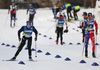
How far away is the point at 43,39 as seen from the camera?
2045cm

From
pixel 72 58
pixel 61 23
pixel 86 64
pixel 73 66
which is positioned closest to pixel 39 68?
pixel 73 66

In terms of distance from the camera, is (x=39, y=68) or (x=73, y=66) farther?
(x=73, y=66)

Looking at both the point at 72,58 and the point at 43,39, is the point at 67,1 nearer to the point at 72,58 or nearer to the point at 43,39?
the point at 43,39

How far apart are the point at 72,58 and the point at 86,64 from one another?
60.2 inches

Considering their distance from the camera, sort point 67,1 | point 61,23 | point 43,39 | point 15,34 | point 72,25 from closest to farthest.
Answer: point 61,23, point 43,39, point 15,34, point 72,25, point 67,1

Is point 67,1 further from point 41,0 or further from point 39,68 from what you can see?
point 39,68

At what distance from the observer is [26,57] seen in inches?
498

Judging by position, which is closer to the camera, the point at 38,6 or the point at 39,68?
the point at 39,68

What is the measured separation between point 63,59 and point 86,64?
4.43ft

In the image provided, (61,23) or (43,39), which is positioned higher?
(61,23)

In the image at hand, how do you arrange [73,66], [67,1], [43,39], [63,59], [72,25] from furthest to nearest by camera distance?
[67,1]
[72,25]
[43,39]
[63,59]
[73,66]

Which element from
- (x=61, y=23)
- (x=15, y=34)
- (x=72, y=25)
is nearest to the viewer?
(x=61, y=23)

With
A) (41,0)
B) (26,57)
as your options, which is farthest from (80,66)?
(41,0)

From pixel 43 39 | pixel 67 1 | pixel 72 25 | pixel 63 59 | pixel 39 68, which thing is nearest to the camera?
pixel 39 68
